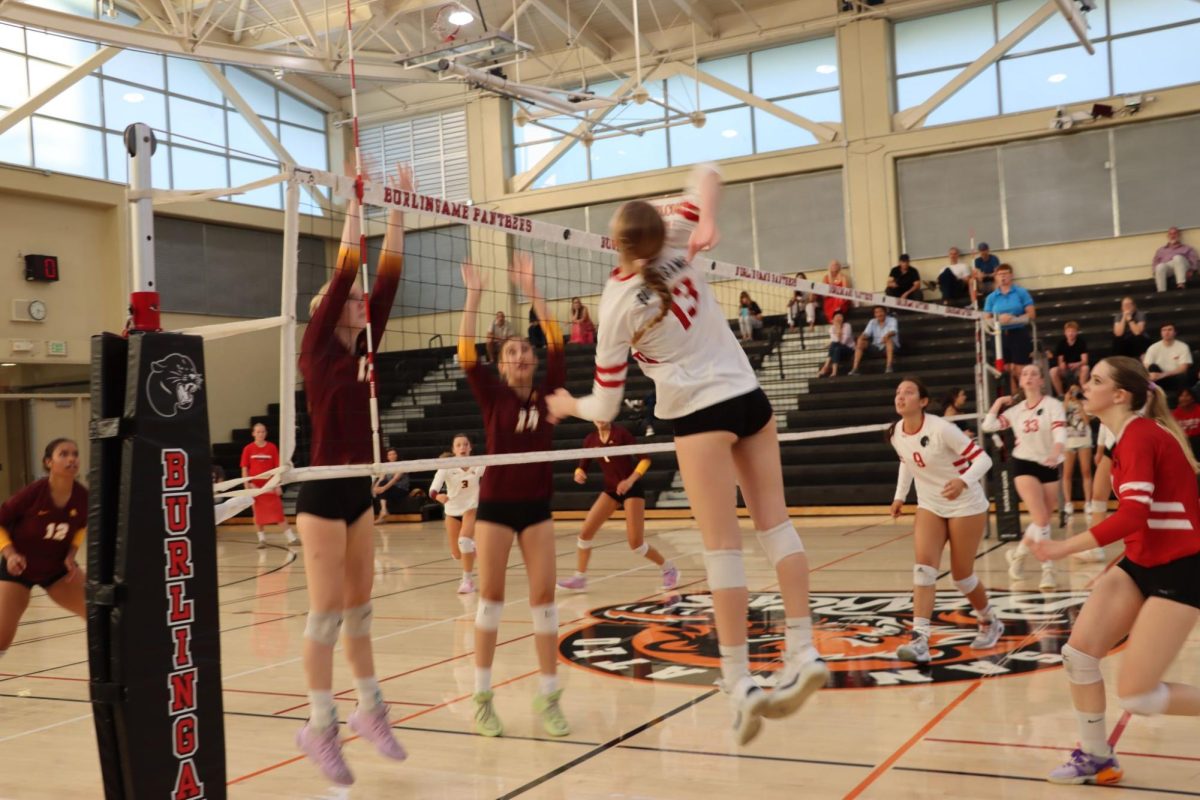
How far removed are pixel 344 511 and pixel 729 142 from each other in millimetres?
18753

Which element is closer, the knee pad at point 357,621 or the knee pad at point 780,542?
the knee pad at point 780,542

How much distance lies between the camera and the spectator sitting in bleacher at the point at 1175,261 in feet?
56.1

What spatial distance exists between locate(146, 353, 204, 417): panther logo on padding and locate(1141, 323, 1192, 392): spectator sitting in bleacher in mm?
12919

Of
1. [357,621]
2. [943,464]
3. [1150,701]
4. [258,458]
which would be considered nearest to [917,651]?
[943,464]

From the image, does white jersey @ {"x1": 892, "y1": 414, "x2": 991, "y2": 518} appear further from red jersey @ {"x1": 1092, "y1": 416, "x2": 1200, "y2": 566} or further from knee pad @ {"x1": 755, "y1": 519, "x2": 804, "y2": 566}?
knee pad @ {"x1": 755, "y1": 519, "x2": 804, "y2": 566}

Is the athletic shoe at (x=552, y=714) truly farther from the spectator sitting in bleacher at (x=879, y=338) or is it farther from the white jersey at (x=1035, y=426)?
the spectator sitting in bleacher at (x=879, y=338)

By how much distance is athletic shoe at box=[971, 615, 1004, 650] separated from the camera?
612 cm

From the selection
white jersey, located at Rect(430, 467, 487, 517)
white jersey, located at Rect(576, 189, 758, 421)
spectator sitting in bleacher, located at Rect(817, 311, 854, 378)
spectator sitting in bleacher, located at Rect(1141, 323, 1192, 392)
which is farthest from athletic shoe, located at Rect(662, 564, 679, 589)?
spectator sitting in bleacher, located at Rect(817, 311, 854, 378)

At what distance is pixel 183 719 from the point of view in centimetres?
305

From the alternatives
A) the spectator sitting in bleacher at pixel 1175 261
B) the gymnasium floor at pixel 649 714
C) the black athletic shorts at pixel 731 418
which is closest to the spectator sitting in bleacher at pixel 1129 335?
the spectator sitting in bleacher at pixel 1175 261

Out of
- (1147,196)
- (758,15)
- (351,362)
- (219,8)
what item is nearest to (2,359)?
(219,8)

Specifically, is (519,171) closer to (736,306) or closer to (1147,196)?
(736,306)

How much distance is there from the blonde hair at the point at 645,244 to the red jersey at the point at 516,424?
4.88 ft

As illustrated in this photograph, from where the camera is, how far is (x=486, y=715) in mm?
4910
